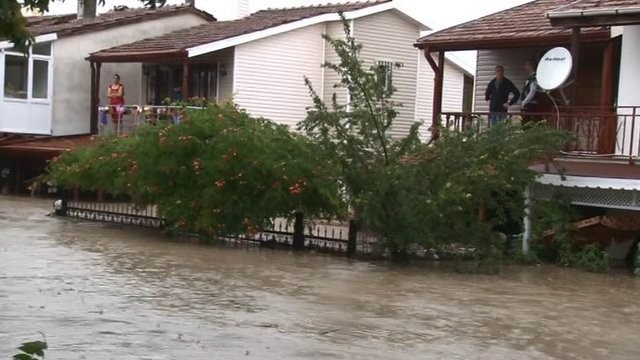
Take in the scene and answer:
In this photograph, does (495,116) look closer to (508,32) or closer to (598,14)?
(508,32)

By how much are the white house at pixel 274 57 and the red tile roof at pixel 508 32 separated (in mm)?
5423

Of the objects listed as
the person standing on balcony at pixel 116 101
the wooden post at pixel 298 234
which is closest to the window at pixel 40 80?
the person standing on balcony at pixel 116 101

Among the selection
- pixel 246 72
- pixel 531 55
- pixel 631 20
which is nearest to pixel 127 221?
pixel 246 72

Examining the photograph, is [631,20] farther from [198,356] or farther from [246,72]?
[246,72]

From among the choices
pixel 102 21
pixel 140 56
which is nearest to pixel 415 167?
pixel 140 56

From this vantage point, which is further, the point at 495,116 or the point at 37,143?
the point at 37,143

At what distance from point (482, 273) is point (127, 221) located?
8987 millimetres

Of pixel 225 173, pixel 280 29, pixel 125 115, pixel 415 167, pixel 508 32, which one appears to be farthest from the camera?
pixel 125 115

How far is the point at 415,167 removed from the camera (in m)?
14.8

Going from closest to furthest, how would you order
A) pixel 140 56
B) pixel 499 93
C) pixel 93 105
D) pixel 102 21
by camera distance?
pixel 499 93
pixel 140 56
pixel 93 105
pixel 102 21

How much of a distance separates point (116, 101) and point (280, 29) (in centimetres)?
550

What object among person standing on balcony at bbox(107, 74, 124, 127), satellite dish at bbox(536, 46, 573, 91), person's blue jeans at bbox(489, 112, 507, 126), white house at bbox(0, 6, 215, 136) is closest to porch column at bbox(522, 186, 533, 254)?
satellite dish at bbox(536, 46, 573, 91)

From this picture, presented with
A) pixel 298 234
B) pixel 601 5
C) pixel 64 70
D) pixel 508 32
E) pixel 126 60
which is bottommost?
pixel 298 234

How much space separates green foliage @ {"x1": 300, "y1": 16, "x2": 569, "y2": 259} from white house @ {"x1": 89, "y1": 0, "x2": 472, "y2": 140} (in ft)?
36.5
